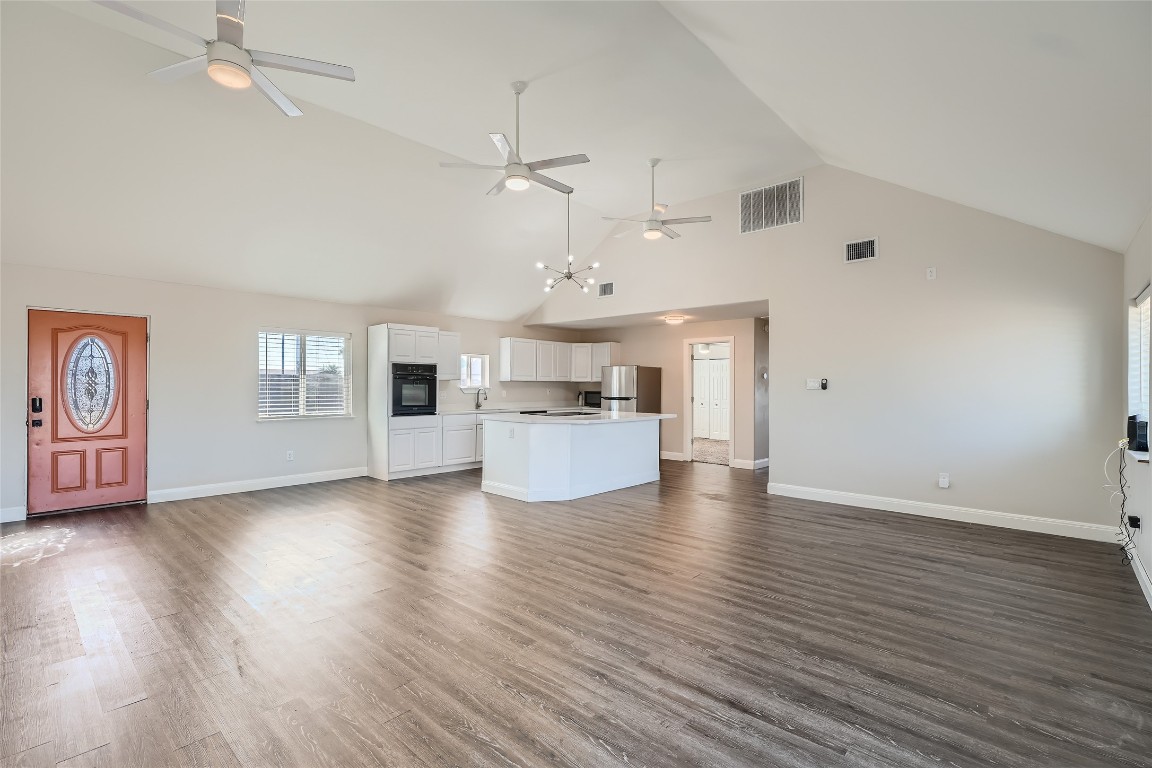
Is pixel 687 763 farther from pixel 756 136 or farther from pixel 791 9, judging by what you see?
pixel 756 136

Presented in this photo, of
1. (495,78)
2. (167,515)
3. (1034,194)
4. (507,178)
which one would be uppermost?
(495,78)

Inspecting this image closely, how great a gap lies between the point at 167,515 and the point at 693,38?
643cm

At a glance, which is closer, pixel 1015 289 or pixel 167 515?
pixel 1015 289

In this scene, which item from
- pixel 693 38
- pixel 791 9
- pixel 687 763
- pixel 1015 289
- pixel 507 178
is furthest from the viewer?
pixel 1015 289

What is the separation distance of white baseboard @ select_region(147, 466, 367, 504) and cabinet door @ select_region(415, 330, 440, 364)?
1.81 meters

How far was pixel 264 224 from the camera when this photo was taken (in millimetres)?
5566

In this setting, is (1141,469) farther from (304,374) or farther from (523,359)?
(304,374)

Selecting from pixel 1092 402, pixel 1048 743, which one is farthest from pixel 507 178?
pixel 1092 402

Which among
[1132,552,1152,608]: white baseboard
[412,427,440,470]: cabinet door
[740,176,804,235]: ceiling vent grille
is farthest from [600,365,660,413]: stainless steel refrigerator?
[1132,552,1152,608]: white baseboard

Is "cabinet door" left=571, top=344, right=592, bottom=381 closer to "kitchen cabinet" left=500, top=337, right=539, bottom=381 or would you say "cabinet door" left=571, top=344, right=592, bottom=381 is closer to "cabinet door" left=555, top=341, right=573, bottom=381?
"cabinet door" left=555, top=341, right=573, bottom=381

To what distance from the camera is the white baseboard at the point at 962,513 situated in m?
4.57

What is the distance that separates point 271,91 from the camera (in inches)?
120

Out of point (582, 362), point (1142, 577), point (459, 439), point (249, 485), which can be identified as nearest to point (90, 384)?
point (249, 485)

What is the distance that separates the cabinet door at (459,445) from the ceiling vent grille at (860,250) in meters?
5.70
